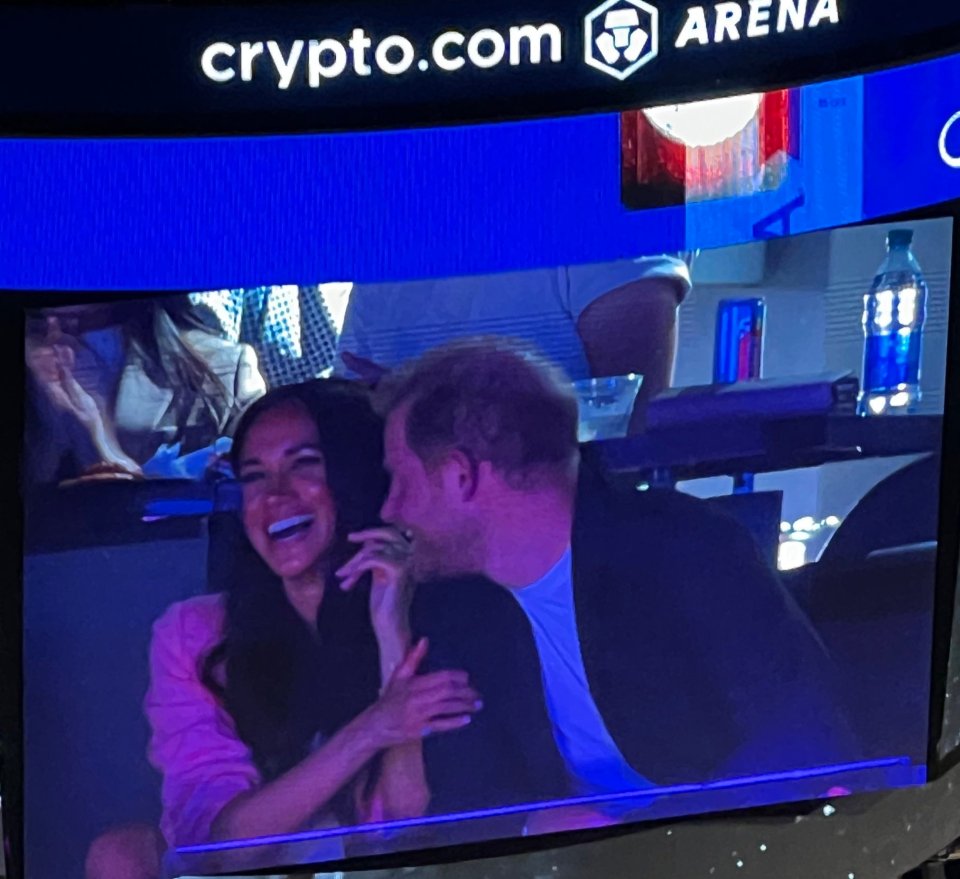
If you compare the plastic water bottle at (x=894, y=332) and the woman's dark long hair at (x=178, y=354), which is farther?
the plastic water bottle at (x=894, y=332)

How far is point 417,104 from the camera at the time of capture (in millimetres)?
1306

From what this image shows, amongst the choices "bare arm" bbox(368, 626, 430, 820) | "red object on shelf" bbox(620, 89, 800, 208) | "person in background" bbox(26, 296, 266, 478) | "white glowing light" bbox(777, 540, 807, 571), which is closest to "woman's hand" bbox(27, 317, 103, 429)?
"person in background" bbox(26, 296, 266, 478)

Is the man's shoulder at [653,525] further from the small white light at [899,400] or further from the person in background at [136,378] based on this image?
the person in background at [136,378]

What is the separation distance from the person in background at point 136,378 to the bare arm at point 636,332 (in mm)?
271

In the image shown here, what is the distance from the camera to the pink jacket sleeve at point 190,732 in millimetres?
1417

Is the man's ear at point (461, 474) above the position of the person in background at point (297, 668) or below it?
above

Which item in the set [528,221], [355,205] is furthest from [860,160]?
[355,205]

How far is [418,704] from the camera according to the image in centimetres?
147

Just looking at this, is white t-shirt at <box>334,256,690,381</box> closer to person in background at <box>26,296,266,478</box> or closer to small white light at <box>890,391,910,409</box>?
person in background at <box>26,296,266,478</box>

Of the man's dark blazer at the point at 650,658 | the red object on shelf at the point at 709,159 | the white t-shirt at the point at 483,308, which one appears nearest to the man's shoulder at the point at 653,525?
the man's dark blazer at the point at 650,658

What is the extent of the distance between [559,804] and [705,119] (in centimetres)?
61

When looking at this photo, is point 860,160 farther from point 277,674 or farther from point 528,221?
point 277,674

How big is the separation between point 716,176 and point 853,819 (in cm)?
66

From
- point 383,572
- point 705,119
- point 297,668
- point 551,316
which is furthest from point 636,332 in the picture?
point 297,668
